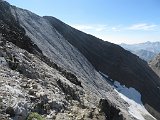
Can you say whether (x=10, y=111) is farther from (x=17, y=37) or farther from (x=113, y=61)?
(x=113, y=61)

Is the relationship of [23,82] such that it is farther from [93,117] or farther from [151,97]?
[151,97]

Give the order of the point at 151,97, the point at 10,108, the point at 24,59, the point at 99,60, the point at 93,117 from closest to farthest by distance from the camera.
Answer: the point at 10,108 → the point at 93,117 → the point at 24,59 → the point at 151,97 → the point at 99,60

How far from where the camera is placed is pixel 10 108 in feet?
59.0

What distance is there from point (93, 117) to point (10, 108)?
7.02 metres

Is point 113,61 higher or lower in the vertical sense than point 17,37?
higher

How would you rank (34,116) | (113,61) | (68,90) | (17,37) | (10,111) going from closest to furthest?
(10,111)
(34,116)
(68,90)
(17,37)
(113,61)

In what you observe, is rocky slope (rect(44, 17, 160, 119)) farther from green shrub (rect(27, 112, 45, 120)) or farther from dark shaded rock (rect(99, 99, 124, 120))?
green shrub (rect(27, 112, 45, 120))

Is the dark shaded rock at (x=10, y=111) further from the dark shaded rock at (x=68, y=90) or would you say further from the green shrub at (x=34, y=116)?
the dark shaded rock at (x=68, y=90)

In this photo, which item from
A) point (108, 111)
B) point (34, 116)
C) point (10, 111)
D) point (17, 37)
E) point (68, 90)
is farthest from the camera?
point (17, 37)

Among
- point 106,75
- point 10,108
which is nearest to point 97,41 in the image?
point 106,75

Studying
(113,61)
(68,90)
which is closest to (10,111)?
(68,90)

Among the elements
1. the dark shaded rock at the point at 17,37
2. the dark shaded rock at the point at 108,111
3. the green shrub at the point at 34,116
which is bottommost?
the green shrub at the point at 34,116

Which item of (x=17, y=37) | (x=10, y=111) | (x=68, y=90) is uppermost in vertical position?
(x=17, y=37)

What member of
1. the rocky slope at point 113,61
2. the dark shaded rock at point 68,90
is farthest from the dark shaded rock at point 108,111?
the rocky slope at point 113,61
